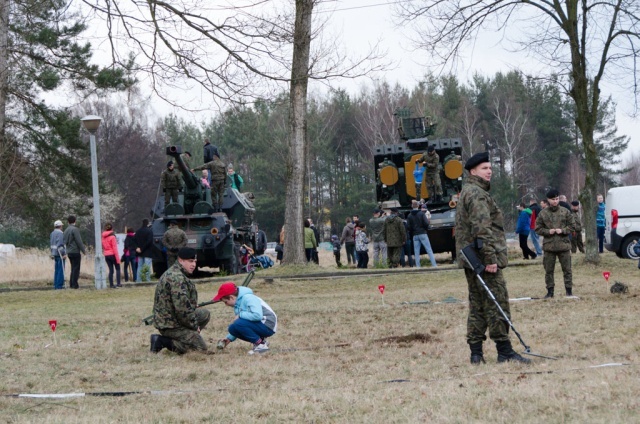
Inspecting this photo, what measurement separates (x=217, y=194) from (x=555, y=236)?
13.4 meters

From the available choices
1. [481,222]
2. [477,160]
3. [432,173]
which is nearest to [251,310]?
[481,222]

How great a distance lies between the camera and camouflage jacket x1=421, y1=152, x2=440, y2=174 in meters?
28.3

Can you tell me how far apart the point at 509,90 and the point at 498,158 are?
6.20 metres

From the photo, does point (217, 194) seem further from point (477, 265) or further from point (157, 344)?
point (477, 265)

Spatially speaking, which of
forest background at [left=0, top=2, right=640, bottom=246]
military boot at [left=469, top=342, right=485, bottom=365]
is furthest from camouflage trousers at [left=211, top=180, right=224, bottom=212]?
forest background at [left=0, top=2, right=640, bottom=246]

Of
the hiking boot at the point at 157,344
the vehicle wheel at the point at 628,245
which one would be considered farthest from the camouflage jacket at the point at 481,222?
the vehicle wheel at the point at 628,245

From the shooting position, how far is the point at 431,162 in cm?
2834

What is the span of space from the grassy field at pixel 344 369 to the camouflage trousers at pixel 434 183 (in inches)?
422

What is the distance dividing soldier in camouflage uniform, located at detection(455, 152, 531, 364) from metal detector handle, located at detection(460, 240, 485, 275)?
2.2 inches

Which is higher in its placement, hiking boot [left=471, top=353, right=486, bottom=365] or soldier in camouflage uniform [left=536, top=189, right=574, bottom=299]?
soldier in camouflage uniform [left=536, top=189, right=574, bottom=299]

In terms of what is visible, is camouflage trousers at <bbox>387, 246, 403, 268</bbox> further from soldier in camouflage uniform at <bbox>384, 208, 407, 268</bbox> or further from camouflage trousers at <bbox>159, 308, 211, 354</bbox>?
camouflage trousers at <bbox>159, 308, 211, 354</bbox>

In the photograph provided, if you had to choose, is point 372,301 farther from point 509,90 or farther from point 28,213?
point 509,90

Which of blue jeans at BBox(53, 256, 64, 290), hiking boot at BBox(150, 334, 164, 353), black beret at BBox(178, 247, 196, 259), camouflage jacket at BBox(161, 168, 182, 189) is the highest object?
camouflage jacket at BBox(161, 168, 182, 189)

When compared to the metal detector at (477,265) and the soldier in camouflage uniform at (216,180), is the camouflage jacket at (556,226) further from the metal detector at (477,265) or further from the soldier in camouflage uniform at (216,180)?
the soldier in camouflage uniform at (216,180)
